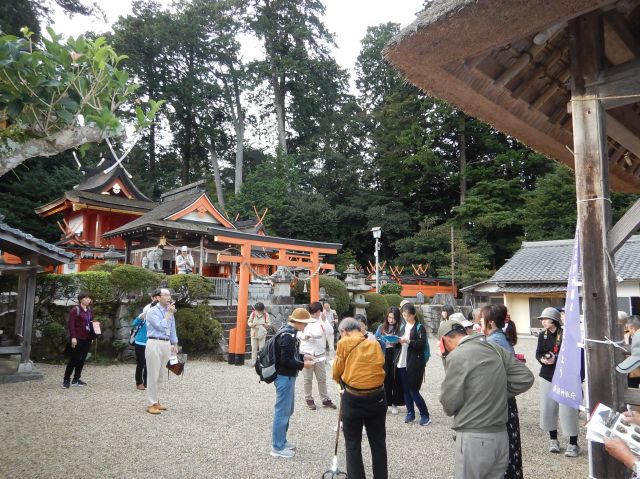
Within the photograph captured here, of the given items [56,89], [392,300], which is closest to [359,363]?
[56,89]

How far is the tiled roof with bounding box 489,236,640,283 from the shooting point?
54.1 ft

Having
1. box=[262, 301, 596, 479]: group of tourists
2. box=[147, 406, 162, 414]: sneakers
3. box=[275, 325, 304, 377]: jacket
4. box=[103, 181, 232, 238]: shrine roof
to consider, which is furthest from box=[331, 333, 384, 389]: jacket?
box=[103, 181, 232, 238]: shrine roof

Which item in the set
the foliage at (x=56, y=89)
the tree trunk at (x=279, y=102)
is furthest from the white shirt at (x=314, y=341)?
the tree trunk at (x=279, y=102)

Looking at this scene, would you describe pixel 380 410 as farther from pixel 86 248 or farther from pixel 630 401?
pixel 86 248

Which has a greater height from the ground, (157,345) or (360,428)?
(157,345)

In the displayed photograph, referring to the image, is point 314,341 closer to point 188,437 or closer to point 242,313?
point 188,437

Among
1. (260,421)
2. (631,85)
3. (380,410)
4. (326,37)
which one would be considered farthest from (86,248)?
(326,37)

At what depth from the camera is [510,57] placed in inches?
136

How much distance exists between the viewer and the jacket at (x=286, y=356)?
441 centimetres

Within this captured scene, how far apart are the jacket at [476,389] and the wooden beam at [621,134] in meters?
2.13

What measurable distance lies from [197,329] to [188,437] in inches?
255

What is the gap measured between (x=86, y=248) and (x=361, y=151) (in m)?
22.0

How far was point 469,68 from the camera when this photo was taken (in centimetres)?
338

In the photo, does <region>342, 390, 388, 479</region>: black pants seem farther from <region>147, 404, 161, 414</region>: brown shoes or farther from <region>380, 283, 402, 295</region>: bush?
<region>380, 283, 402, 295</region>: bush
